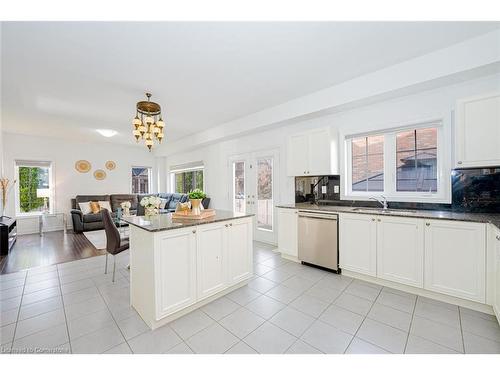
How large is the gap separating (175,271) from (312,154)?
262cm

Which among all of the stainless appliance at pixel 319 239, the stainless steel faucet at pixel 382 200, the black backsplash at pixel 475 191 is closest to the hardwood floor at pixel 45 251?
the stainless appliance at pixel 319 239

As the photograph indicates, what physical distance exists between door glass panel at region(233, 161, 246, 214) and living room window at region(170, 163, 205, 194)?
1477 millimetres

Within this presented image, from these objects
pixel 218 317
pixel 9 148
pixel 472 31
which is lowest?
pixel 218 317

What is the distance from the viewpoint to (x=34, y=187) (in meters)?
5.79

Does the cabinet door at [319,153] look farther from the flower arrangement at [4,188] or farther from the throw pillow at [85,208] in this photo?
the flower arrangement at [4,188]

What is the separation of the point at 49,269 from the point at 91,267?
1.89 ft

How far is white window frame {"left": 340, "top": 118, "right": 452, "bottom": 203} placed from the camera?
257cm

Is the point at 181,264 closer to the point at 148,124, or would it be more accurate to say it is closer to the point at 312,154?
the point at 148,124

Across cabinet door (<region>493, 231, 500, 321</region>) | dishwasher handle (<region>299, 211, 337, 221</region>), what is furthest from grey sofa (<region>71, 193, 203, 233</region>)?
cabinet door (<region>493, 231, 500, 321</region>)

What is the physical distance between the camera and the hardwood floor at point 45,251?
342cm
